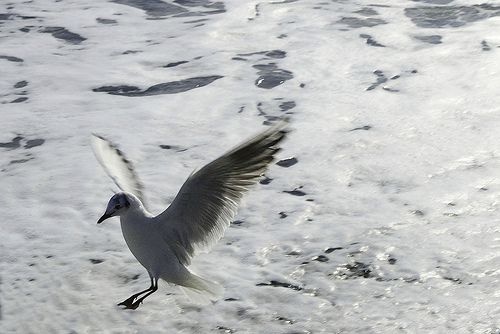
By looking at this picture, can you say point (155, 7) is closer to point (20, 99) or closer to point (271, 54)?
point (271, 54)

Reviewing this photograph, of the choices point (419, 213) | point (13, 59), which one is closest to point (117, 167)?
point (419, 213)

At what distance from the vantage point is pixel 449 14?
762 cm

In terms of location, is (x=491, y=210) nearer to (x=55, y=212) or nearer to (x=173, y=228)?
(x=173, y=228)

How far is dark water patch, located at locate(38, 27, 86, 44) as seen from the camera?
7.11 meters

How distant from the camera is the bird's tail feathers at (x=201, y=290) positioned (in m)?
3.09

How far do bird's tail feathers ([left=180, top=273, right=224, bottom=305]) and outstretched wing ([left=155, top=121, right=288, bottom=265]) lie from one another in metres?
0.14

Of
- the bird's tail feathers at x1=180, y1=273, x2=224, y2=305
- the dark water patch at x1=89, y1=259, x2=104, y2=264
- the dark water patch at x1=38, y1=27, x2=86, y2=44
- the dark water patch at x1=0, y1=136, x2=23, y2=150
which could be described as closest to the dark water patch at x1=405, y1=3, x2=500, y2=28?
the dark water patch at x1=38, y1=27, x2=86, y2=44

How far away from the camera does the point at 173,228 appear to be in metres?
3.16

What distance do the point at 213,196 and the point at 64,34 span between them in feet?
15.5

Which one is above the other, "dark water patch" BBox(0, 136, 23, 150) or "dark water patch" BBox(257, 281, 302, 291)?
"dark water patch" BBox(0, 136, 23, 150)

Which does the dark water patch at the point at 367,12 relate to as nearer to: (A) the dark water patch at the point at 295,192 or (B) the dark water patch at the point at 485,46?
(B) the dark water patch at the point at 485,46

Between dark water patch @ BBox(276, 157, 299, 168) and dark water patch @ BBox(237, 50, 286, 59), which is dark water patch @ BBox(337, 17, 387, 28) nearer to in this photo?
dark water patch @ BBox(237, 50, 286, 59)

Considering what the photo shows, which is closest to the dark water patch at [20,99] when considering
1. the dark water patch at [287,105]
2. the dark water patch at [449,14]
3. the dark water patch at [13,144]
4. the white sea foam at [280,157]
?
the white sea foam at [280,157]

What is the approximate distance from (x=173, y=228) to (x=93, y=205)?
1212 mm
